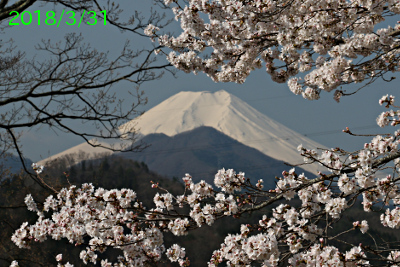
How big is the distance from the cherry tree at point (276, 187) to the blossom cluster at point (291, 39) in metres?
0.02

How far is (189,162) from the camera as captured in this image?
18200cm

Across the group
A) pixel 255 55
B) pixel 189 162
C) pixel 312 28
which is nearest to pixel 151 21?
pixel 255 55

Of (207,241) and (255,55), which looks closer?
(255,55)

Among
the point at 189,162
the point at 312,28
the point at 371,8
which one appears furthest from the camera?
the point at 189,162

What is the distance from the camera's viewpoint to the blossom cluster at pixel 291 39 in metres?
4.80

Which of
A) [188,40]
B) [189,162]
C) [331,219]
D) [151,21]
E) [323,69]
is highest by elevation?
[189,162]

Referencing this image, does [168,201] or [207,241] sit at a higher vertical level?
[207,241]

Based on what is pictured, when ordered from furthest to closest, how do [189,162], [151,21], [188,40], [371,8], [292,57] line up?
1. [189,162]
2. [151,21]
3. [188,40]
4. [292,57]
5. [371,8]

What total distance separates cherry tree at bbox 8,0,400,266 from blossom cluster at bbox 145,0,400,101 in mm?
15

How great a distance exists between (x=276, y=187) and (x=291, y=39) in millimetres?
2178

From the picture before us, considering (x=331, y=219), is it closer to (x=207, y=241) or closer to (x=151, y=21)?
(x=151, y=21)

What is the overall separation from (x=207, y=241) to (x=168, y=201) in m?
40.3

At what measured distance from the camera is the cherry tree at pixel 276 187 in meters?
3.87

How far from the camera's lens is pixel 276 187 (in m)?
4.50
